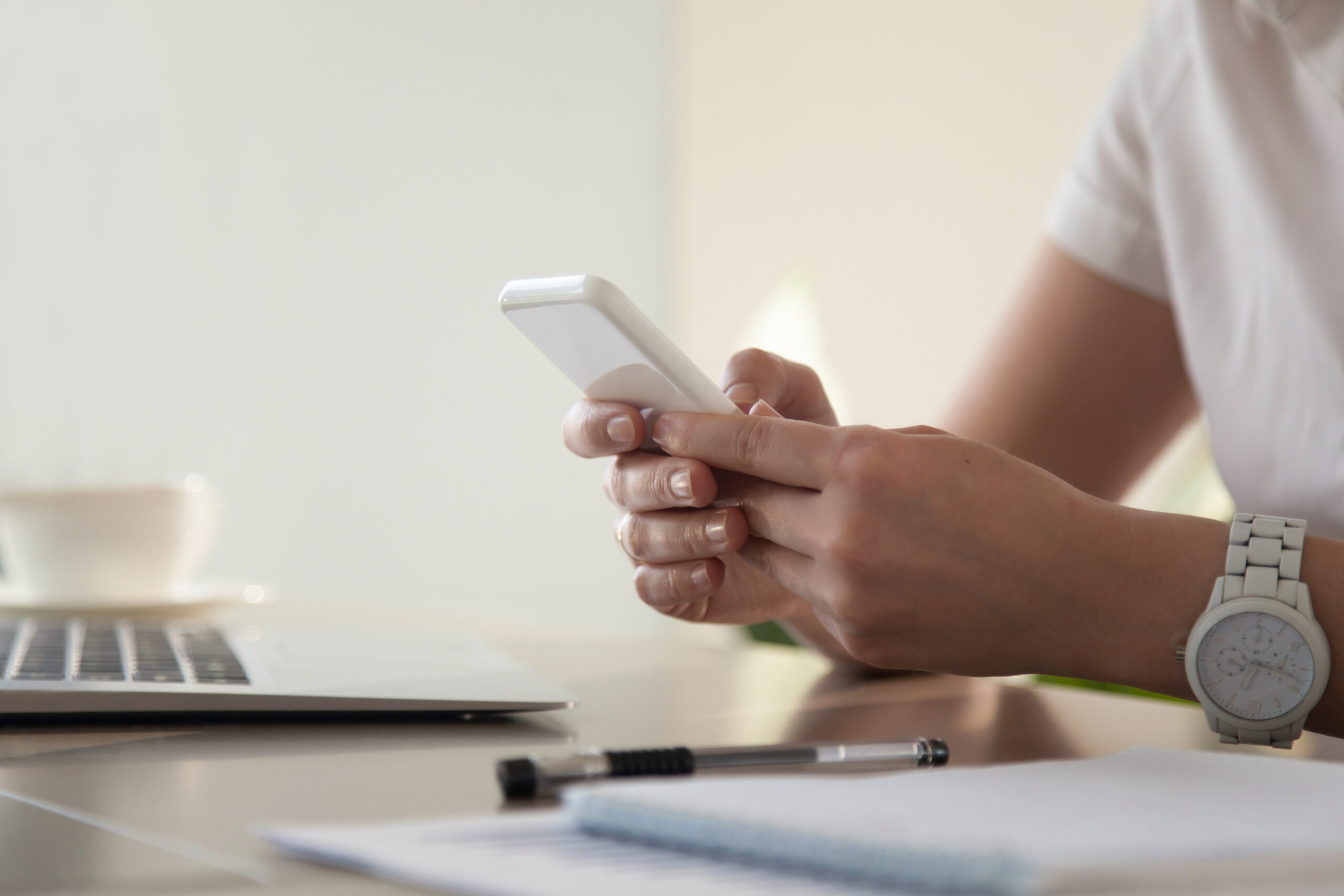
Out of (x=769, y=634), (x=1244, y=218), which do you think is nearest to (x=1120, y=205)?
(x=1244, y=218)

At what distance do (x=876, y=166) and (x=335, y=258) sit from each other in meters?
1.20

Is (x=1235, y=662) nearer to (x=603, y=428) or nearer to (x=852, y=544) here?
(x=852, y=544)

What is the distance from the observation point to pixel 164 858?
0.32 meters

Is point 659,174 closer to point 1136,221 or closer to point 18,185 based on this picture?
point 18,185

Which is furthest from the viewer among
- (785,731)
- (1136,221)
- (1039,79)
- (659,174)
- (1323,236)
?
(659,174)

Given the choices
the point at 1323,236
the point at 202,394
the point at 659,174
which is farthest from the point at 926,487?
the point at 659,174

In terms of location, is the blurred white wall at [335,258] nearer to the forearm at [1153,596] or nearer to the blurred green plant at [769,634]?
the blurred green plant at [769,634]

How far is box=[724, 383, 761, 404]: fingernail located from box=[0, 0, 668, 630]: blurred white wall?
6.64 feet

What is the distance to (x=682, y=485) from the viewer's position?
0.56 metres

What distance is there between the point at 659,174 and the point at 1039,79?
118cm

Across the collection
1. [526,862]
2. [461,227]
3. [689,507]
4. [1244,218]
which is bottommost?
[526,862]

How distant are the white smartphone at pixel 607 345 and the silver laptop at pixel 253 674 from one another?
144 mm

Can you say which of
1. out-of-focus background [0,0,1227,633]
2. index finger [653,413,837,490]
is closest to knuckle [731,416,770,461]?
index finger [653,413,837,490]

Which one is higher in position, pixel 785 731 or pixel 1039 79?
pixel 1039 79
